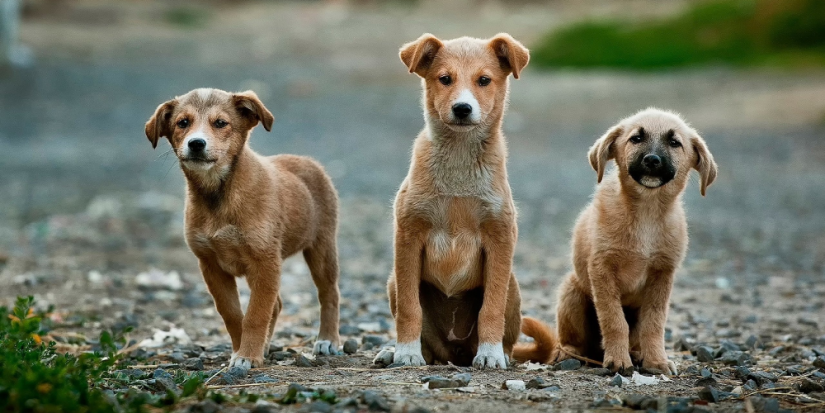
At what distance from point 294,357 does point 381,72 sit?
79.6ft

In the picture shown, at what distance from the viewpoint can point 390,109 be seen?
25.1 m

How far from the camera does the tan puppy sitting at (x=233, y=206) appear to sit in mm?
5946

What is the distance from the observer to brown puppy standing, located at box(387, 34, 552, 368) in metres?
5.96

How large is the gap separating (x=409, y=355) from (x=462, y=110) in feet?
4.85

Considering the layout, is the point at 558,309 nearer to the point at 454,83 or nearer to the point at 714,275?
the point at 454,83

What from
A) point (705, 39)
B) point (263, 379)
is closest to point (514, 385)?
point (263, 379)

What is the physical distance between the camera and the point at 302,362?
6.21 m

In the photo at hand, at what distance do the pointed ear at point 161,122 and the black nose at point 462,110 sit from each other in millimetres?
1746

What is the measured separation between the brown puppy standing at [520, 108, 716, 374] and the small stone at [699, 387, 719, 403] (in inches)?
29.5

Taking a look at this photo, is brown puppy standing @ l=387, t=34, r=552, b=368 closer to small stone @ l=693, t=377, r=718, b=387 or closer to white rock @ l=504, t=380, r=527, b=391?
white rock @ l=504, t=380, r=527, b=391

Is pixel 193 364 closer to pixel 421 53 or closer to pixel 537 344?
pixel 537 344

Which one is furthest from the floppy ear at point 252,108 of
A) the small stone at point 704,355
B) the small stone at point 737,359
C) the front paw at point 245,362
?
the small stone at point 737,359

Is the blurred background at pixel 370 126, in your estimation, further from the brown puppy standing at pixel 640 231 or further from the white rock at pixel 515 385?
the white rock at pixel 515 385

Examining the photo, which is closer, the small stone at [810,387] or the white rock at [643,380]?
the small stone at [810,387]
